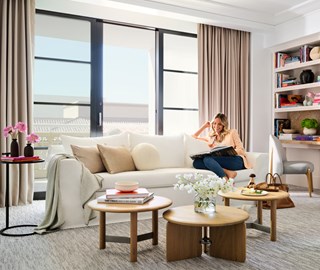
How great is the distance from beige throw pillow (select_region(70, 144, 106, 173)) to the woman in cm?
124

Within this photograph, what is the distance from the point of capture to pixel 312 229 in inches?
121

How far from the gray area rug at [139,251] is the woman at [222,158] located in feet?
3.13

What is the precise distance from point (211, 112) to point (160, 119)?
85 centimetres

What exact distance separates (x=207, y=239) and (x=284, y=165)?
115 inches

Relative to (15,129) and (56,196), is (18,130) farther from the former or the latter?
(56,196)

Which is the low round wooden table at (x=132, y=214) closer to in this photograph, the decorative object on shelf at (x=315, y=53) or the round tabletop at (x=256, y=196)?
the round tabletop at (x=256, y=196)

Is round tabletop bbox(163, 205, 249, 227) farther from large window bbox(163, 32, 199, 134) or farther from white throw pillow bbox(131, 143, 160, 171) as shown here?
large window bbox(163, 32, 199, 134)

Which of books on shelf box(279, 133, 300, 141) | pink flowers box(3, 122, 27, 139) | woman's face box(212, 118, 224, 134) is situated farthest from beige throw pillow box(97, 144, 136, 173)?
books on shelf box(279, 133, 300, 141)

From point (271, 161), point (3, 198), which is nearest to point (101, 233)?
point (3, 198)

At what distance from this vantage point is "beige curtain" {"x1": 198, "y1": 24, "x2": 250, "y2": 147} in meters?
5.49

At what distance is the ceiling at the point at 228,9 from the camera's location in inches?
185

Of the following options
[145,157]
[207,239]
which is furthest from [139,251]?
[145,157]

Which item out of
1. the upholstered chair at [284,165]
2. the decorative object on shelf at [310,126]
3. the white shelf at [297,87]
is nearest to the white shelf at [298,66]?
the white shelf at [297,87]

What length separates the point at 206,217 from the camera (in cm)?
228
